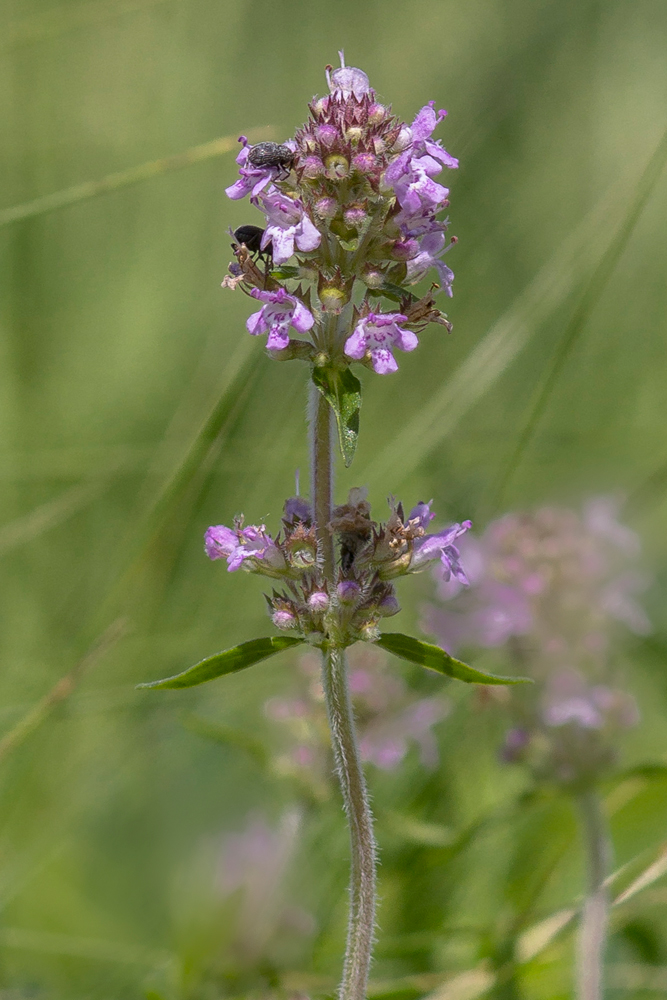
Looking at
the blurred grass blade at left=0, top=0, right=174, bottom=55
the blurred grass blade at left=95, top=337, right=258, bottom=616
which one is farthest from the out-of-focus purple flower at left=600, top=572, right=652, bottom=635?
the blurred grass blade at left=0, top=0, right=174, bottom=55

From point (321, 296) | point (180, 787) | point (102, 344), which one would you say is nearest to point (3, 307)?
point (102, 344)

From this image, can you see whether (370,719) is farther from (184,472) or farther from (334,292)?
(334,292)

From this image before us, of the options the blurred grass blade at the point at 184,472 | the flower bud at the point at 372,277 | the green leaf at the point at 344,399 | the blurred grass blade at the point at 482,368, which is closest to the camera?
the green leaf at the point at 344,399

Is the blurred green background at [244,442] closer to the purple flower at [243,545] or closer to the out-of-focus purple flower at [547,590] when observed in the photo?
the out-of-focus purple flower at [547,590]

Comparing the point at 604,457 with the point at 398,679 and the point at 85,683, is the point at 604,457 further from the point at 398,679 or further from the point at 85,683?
the point at 85,683

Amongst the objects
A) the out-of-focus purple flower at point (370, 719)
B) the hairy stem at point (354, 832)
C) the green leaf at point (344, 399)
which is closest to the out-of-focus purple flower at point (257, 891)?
the out-of-focus purple flower at point (370, 719)

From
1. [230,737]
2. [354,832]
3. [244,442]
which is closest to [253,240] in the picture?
[354,832]
